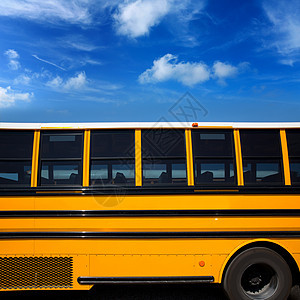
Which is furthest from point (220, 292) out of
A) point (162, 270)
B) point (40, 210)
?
point (40, 210)

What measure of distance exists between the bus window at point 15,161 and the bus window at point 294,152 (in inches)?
149

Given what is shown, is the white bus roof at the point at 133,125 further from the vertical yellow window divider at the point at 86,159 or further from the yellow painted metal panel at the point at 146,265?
the yellow painted metal panel at the point at 146,265

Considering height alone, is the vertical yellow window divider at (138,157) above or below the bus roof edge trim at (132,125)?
below

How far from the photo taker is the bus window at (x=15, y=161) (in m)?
3.84

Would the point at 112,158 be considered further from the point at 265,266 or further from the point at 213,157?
the point at 265,266

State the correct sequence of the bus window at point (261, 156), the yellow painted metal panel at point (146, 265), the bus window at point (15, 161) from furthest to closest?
1. the bus window at point (261, 156)
2. the bus window at point (15, 161)
3. the yellow painted metal panel at point (146, 265)

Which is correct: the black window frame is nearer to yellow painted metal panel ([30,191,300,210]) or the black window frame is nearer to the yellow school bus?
the yellow school bus

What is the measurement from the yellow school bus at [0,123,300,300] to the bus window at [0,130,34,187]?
0.01 meters

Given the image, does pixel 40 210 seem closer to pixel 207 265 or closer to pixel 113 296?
pixel 113 296

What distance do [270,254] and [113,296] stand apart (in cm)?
244

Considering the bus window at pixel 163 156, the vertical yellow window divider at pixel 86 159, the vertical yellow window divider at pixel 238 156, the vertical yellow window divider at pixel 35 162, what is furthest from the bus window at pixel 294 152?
the vertical yellow window divider at pixel 35 162

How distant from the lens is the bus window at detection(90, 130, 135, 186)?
3.87 metres

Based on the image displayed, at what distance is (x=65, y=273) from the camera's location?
3.74 m

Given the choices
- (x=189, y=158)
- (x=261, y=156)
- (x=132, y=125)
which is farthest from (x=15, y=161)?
(x=261, y=156)
